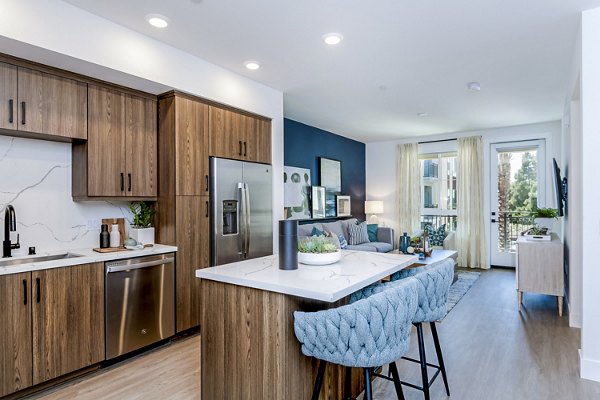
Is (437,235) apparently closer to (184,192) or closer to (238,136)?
(238,136)

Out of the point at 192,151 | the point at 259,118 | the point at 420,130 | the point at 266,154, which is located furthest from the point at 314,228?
the point at 420,130

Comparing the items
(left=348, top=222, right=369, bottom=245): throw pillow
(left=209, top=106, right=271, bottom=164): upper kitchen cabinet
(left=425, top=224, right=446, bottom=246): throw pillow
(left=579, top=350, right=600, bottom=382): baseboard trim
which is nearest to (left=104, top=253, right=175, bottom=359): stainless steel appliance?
(left=209, top=106, right=271, bottom=164): upper kitchen cabinet

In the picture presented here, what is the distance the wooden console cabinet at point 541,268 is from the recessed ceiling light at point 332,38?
125 inches

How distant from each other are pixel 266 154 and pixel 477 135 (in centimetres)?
475

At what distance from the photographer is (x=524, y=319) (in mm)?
3842

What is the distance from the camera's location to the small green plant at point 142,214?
133 inches

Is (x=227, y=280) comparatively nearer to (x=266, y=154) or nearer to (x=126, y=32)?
(x=126, y=32)

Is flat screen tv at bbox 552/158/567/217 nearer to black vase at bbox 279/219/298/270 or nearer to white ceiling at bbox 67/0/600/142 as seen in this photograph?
white ceiling at bbox 67/0/600/142

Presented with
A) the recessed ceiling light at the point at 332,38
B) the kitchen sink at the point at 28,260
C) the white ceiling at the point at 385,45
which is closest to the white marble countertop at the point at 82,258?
the kitchen sink at the point at 28,260

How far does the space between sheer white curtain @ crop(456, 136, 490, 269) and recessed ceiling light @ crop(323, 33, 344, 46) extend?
16.0 ft

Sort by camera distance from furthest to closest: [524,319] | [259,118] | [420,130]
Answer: [420,130] < [259,118] < [524,319]

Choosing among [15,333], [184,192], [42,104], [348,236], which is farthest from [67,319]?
[348,236]

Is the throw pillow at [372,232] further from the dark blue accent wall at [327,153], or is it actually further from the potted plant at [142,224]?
the potted plant at [142,224]

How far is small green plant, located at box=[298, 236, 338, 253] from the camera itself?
7.32 feet
